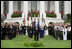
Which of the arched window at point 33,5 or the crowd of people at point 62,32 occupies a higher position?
the arched window at point 33,5

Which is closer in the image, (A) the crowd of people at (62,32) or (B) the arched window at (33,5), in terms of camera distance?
(A) the crowd of people at (62,32)

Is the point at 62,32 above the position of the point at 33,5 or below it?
below

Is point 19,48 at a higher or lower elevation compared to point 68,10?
lower

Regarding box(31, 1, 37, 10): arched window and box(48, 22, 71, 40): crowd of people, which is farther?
box(31, 1, 37, 10): arched window

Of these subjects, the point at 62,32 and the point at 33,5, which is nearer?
the point at 62,32

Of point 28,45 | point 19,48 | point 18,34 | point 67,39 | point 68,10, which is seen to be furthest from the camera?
point 68,10

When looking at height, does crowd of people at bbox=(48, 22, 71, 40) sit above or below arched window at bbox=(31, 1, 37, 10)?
below

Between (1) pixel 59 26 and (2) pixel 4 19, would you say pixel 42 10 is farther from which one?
(1) pixel 59 26

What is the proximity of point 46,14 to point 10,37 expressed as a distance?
48.6ft

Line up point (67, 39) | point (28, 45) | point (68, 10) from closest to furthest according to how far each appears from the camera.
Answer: point (28, 45) → point (67, 39) → point (68, 10)

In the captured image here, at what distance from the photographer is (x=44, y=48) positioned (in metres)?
13.8

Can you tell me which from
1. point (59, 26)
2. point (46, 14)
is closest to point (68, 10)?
point (46, 14)

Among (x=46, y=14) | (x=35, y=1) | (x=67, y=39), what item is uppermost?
(x=35, y=1)

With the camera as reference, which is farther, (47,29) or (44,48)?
(47,29)
